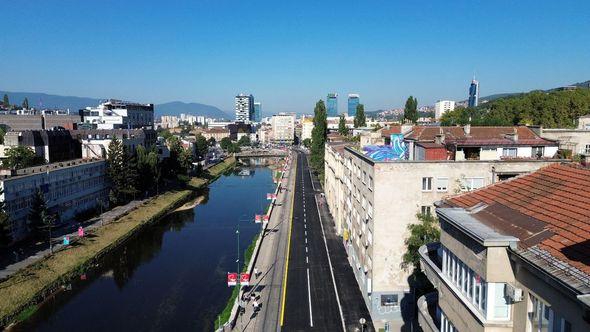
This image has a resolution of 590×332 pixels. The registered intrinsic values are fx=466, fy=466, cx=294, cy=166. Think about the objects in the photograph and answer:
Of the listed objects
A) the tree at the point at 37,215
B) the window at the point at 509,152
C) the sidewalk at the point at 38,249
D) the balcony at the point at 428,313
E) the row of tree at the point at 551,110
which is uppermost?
the row of tree at the point at 551,110

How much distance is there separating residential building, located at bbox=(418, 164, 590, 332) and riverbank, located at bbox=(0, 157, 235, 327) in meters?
32.7

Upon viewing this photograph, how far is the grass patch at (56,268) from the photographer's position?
35.4m

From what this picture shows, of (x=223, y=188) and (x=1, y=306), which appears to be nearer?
(x=1, y=306)

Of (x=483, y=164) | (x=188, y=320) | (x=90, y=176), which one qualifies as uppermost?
(x=483, y=164)

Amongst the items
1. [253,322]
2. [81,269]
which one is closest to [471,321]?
[253,322]

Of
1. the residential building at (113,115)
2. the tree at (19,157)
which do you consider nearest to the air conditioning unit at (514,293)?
the tree at (19,157)

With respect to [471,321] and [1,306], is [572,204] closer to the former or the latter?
[471,321]

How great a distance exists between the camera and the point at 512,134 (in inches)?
1305

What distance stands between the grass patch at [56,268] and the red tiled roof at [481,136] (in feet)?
106

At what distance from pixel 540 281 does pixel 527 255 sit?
60cm

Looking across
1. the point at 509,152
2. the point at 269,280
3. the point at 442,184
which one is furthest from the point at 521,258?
the point at 269,280

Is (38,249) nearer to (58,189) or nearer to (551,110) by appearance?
(58,189)

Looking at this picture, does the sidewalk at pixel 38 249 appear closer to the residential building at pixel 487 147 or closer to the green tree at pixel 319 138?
the residential building at pixel 487 147

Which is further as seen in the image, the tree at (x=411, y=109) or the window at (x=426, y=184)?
the tree at (x=411, y=109)
